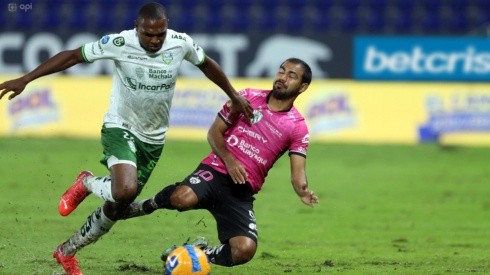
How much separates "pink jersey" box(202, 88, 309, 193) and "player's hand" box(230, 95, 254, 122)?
0.10 metres

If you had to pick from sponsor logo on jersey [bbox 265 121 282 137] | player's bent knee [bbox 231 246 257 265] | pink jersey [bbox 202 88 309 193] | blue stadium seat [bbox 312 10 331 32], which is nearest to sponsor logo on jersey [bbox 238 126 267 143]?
pink jersey [bbox 202 88 309 193]

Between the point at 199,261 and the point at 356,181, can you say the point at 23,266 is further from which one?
the point at 356,181

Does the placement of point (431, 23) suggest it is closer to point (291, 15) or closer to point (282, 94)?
point (291, 15)

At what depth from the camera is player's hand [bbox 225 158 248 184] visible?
8961mm

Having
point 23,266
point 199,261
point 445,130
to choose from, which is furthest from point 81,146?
point 199,261

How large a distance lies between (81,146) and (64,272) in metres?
10.6

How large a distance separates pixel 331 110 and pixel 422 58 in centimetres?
210

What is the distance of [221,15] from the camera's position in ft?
78.6

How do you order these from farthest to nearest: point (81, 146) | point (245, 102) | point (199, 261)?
point (81, 146) → point (245, 102) → point (199, 261)

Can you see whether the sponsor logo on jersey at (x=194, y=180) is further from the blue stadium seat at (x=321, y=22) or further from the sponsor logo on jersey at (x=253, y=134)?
the blue stadium seat at (x=321, y=22)

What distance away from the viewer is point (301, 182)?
880 centimetres

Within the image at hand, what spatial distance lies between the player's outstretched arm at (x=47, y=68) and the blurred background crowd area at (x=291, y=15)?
47.6 feet

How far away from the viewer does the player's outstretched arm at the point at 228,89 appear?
9109mm

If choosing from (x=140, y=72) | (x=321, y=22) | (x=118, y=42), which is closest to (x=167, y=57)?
(x=140, y=72)
